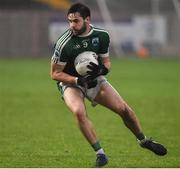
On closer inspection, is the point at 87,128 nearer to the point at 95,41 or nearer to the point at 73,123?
the point at 95,41

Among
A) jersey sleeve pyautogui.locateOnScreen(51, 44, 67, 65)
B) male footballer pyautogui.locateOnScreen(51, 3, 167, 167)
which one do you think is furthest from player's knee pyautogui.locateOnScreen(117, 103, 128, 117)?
jersey sleeve pyautogui.locateOnScreen(51, 44, 67, 65)

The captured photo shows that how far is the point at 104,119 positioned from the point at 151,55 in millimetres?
24350

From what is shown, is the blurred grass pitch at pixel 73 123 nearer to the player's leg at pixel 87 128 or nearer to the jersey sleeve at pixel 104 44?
the player's leg at pixel 87 128

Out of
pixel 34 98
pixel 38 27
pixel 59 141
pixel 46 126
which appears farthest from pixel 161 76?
pixel 59 141

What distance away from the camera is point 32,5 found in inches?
1735

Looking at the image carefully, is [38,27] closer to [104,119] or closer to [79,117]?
[104,119]

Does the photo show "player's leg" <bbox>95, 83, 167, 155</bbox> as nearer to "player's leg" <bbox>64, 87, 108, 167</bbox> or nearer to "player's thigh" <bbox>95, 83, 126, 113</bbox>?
"player's thigh" <bbox>95, 83, 126, 113</bbox>

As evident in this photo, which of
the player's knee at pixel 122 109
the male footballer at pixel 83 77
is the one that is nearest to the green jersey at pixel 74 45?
the male footballer at pixel 83 77

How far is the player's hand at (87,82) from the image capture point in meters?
11.1

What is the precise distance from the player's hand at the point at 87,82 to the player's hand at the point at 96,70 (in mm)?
101

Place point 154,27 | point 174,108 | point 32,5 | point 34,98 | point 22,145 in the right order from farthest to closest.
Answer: point 32,5 → point 154,27 → point 34,98 → point 174,108 → point 22,145

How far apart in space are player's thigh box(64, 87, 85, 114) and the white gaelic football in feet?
0.89

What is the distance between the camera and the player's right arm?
36.4 ft

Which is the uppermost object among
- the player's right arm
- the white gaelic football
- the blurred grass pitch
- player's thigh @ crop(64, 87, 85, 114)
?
the white gaelic football
